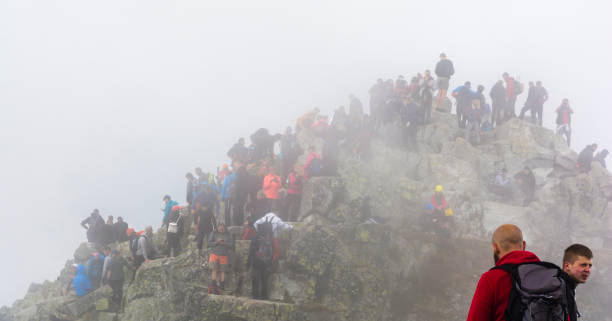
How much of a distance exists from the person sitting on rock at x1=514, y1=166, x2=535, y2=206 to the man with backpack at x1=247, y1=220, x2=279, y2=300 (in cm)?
1577

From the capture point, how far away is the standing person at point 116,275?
61.7ft

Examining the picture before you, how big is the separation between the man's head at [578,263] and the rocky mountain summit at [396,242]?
11.5 m

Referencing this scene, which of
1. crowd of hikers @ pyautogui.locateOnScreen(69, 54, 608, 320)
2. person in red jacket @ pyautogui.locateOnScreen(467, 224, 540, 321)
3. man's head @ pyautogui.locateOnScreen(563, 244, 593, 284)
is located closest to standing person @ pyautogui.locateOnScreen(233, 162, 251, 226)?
crowd of hikers @ pyautogui.locateOnScreen(69, 54, 608, 320)

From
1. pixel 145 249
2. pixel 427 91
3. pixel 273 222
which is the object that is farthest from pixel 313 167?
pixel 427 91

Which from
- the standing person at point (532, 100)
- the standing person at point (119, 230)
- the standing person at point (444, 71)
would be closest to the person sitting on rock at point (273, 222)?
the standing person at point (119, 230)

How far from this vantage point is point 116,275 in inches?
743

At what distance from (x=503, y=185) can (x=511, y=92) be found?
874cm

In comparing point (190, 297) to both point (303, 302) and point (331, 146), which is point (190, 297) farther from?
point (331, 146)

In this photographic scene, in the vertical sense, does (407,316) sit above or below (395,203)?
below

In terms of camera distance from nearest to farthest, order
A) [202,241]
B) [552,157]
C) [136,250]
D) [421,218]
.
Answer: [202,241], [136,250], [421,218], [552,157]

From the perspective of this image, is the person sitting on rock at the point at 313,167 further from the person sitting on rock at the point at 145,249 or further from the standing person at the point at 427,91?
the standing person at the point at 427,91

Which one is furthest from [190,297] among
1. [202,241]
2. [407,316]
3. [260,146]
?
[260,146]

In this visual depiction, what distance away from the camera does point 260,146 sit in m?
23.3

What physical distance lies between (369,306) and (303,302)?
267 cm
